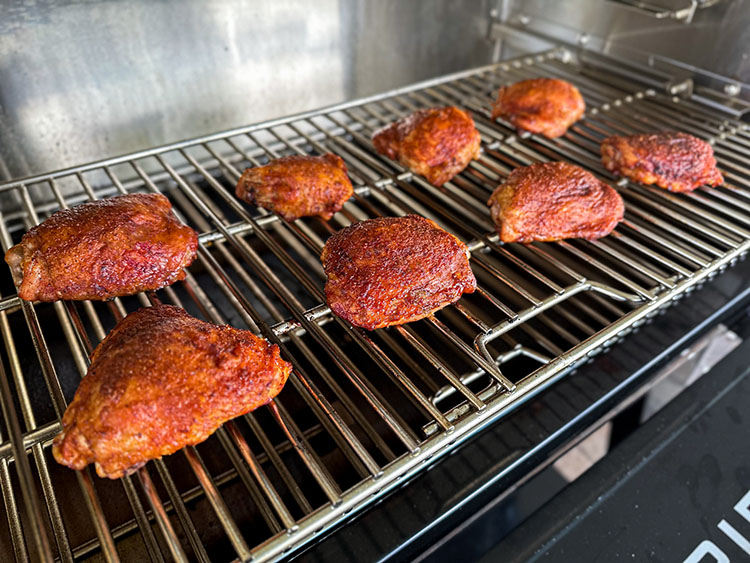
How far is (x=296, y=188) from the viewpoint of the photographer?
182cm

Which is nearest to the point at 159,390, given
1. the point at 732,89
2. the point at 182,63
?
the point at 182,63

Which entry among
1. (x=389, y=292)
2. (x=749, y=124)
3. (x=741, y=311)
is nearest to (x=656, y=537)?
(x=389, y=292)

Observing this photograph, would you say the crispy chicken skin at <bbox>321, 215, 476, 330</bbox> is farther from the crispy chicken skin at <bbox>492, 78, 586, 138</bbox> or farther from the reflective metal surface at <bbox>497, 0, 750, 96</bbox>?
the reflective metal surface at <bbox>497, 0, 750, 96</bbox>

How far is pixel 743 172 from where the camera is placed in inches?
82.7

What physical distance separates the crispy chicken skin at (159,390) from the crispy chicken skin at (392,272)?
267 mm

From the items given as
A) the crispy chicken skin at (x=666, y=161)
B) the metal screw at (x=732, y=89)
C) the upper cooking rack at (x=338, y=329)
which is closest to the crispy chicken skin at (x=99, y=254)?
the upper cooking rack at (x=338, y=329)

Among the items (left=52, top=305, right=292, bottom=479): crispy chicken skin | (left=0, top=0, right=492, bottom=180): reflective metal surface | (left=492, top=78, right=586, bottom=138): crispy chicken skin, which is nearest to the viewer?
(left=52, top=305, right=292, bottom=479): crispy chicken skin

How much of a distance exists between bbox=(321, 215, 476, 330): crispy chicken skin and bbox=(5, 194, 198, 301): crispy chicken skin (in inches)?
17.7

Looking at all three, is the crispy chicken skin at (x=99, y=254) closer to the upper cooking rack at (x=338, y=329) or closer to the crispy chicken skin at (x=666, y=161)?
the upper cooking rack at (x=338, y=329)

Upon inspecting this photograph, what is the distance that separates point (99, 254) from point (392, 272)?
0.78 metres

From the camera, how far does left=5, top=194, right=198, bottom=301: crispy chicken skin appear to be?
4.75 ft

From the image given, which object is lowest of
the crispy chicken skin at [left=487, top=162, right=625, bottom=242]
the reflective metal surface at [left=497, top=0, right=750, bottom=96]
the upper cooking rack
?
the upper cooking rack

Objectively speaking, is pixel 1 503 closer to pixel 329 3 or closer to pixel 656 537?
pixel 656 537

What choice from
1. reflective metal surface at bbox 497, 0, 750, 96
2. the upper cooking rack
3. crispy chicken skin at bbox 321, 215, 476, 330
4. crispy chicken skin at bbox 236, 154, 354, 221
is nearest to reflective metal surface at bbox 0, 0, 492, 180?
the upper cooking rack
